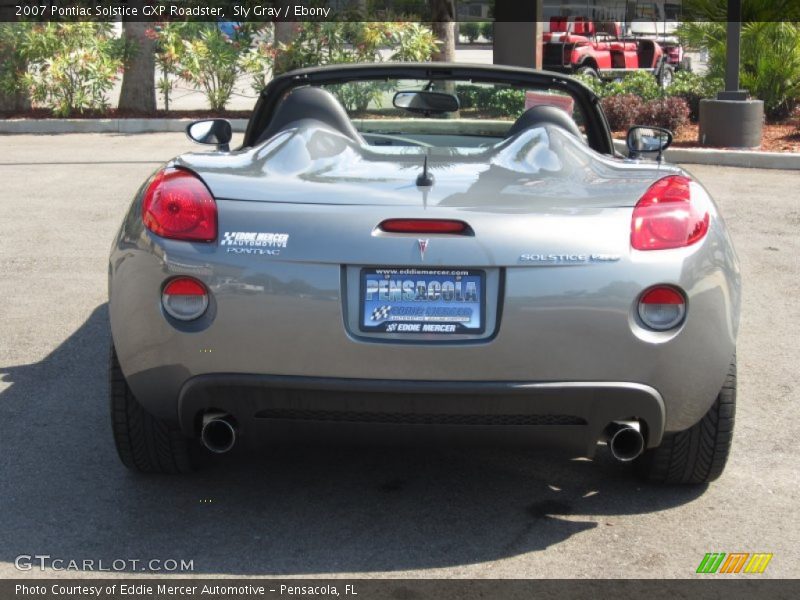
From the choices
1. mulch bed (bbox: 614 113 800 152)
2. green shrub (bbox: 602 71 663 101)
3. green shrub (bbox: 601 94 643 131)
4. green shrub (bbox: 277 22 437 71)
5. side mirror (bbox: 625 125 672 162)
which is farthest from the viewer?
green shrub (bbox: 277 22 437 71)

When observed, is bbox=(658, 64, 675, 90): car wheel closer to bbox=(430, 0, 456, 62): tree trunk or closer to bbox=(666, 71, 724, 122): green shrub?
bbox=(430, 0, 456, 62): tree trunk

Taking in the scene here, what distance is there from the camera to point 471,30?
6531cm

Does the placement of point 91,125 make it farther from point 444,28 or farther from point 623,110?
point 623,110

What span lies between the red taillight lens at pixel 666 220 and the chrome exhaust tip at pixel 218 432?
1.35m

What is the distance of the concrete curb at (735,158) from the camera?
14516mm

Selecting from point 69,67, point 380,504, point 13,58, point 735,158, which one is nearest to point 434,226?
point 380,504

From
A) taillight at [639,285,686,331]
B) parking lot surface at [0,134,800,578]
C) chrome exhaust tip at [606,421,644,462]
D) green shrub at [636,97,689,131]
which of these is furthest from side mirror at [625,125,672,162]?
green shrub at [636,97,689,131]

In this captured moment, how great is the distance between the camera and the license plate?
366 cm

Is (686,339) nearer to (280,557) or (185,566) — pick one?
(280,557)

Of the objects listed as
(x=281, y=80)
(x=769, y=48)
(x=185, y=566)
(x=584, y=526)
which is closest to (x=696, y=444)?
(x=584, y=526)

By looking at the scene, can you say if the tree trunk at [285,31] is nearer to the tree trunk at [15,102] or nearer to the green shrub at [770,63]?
the tree trunk at [15,102]

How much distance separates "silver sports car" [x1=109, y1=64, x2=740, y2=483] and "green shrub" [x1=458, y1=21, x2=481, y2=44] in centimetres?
6210

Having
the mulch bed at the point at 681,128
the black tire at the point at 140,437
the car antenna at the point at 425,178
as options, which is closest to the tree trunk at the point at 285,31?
the mulch bed at the point at 681,128

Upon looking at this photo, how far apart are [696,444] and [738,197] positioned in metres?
8.46
